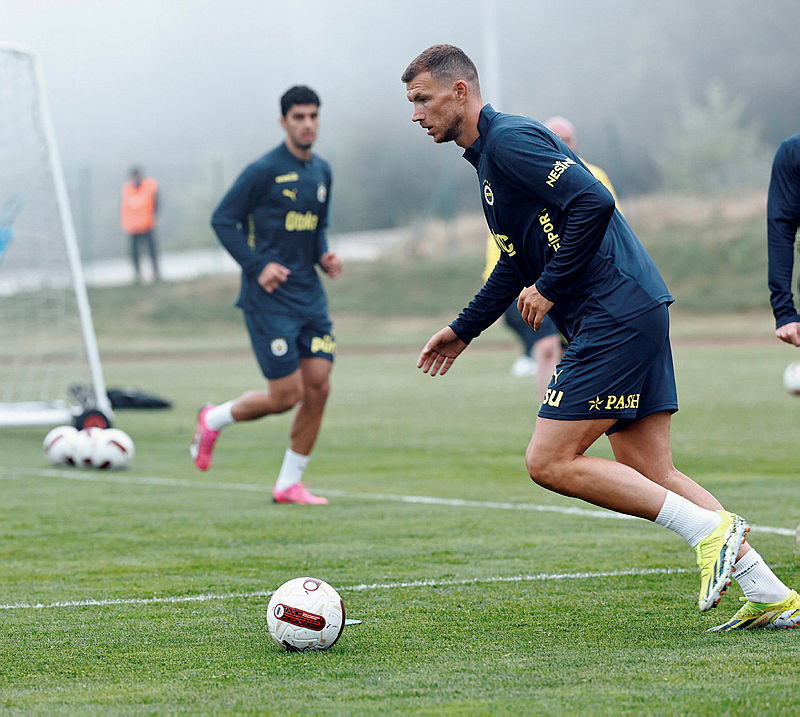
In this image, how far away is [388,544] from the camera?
690 cm

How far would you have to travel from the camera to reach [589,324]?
4.69 meters

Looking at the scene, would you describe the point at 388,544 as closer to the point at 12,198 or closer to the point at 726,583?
the point at 726,583

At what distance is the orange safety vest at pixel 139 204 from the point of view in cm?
3584

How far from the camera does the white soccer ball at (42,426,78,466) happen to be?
11.0m

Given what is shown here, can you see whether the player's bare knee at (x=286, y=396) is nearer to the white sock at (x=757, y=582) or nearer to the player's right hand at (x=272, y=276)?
the player's right hand at (x=272, y=276)

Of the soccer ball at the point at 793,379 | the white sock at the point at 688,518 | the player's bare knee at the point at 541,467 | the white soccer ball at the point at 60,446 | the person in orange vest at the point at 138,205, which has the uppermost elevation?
the player's bare knee at the point at 541,467

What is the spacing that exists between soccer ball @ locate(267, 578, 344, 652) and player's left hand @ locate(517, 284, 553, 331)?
1.21 m

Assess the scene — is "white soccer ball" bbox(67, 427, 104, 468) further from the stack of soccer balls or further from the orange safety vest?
the orange safety vest

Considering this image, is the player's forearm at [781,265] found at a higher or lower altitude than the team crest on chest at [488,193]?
lower

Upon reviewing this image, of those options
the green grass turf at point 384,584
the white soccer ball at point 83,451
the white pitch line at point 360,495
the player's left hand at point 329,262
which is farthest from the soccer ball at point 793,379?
the white soccer ball at point 83,451

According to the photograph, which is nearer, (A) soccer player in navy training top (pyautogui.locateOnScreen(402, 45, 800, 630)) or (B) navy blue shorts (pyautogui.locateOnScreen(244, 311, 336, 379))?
(A) soccer player in navy training top (pyautogui.locateOnScreen(402, 45, 800, 630))

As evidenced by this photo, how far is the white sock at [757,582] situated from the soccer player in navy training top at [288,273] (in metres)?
4.33

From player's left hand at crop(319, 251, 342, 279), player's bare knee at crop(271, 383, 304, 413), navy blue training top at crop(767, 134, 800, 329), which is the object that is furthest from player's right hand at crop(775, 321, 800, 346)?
player's left hand at crop(319, 251, 342, 279)

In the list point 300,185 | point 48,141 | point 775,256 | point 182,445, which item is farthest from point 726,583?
point 48,141
